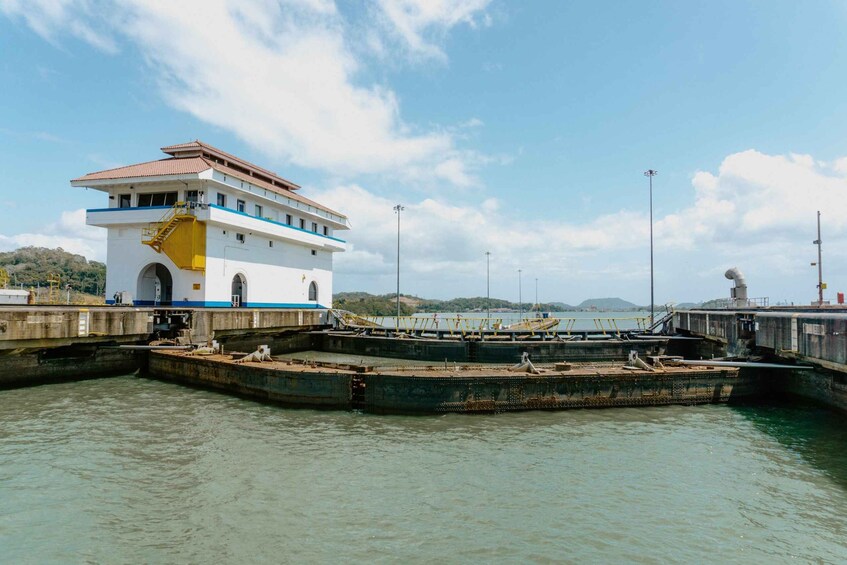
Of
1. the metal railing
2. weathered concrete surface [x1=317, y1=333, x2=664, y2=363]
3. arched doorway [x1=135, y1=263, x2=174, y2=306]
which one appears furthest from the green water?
arched doorway [x1=135, y1=263, x2=174, y2=306]

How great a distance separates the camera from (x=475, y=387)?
48.7 ft

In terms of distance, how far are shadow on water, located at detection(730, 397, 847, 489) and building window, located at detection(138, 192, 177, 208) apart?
33.0m

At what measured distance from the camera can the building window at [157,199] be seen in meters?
27.7

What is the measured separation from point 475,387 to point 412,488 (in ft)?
20.9

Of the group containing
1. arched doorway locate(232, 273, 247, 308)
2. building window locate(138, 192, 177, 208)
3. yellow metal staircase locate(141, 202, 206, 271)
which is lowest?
arched doorway locate(232, 273, 247, 308)

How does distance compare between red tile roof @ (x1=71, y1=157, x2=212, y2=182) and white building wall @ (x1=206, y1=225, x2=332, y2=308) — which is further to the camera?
white building wall @ (x1=206, y1=225, x2=332, y2=308)

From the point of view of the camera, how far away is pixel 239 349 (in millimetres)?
28172

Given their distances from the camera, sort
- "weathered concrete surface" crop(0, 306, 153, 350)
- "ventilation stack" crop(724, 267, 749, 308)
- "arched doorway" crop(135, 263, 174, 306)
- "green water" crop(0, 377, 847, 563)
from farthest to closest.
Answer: "ventilation stack" crop(724, 267, 749, 308) < "arched doorway" crop(135, 263, 174, 306) < "weathered concrete surface" crop(0, 306, 153, 350) < "green water" crop(0, 377, 847, 563)

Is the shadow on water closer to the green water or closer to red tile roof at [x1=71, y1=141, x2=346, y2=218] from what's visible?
the green water

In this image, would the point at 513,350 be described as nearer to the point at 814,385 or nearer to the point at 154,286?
the point at 814,385

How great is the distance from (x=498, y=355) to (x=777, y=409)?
49.3 ft

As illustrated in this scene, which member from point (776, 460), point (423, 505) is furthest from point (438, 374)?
point (776, 460)

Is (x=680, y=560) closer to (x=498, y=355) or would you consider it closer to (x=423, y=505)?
(x=423, y=505)

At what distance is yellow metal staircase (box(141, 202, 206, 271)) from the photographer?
1005 inches
